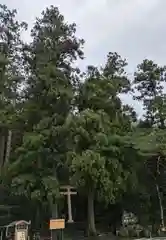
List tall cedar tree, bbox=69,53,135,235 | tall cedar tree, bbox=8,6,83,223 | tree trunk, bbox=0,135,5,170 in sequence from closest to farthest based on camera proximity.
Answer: tall cedar tree, bbox=69,53,135,235 → tall cedar tree, bbox=8,6,83,223 → tree trunk, bbox=0,135,5,170

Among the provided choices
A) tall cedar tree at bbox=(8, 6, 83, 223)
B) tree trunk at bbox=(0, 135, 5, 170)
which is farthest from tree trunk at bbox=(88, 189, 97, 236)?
tree trunk at bbox=(0, 135, 5, 170)

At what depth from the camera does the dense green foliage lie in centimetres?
1786

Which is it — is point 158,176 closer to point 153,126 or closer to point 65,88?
point 153,126

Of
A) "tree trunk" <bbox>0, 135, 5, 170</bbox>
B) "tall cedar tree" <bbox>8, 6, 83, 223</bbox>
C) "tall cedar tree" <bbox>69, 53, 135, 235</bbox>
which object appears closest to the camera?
"tall cedar tree" <bbox>69, 53, 135, 235</bbox>

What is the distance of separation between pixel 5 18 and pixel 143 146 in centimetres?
1153

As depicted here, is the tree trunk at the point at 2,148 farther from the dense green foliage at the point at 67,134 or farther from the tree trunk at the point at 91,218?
the tree trunk at the point at 91,218

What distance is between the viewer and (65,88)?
19531 millimetres

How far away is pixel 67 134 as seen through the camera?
18453 millimetres

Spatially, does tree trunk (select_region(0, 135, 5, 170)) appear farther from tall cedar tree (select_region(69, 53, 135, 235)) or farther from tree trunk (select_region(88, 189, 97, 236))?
tree trunk (select_region(88, 189, 97, 236))

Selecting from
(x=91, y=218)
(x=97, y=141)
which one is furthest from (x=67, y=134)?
(x=91, y=218)

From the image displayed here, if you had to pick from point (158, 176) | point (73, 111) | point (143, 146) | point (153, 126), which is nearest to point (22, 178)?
point (73, 111)

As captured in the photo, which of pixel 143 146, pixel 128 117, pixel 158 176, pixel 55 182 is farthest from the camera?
pixel 128 117

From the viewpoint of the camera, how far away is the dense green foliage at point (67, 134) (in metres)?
17.9

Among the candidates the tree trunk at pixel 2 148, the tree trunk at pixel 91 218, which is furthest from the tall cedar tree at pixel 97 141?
the tree trunk at pixel 2 148
